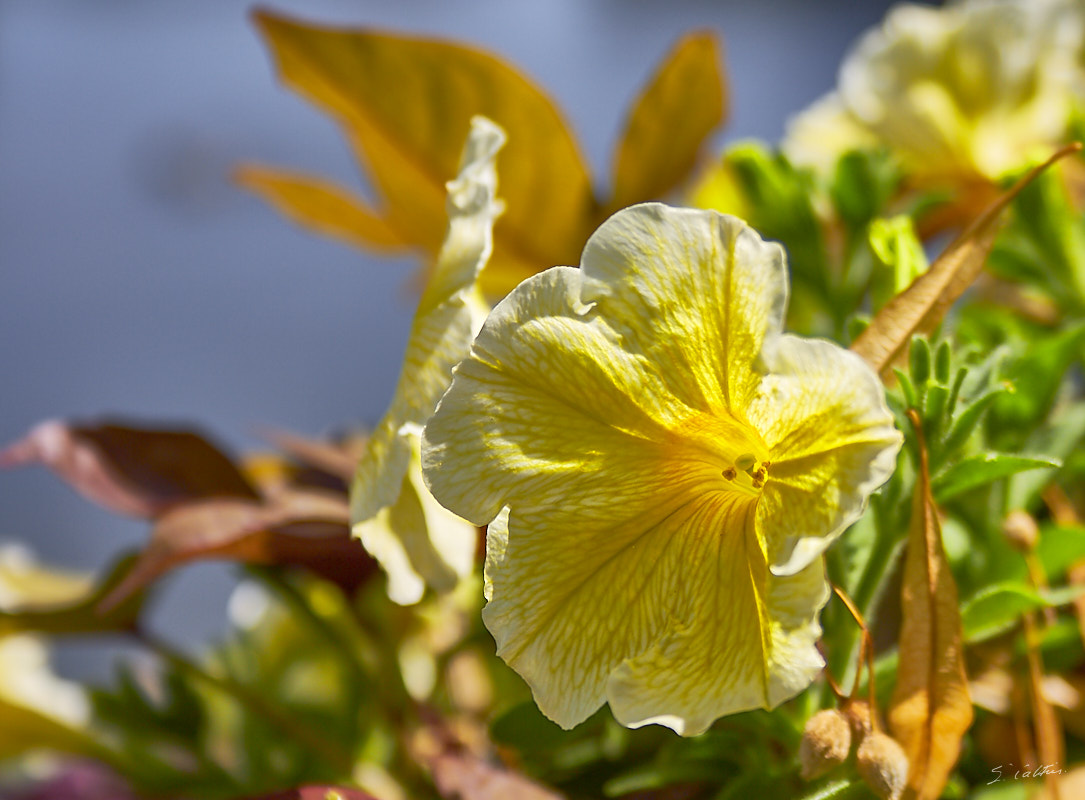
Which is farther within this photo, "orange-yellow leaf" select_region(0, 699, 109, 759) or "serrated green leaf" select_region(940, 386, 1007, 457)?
"orange-yellow leaf" select_region(0, 699, 109, 759)

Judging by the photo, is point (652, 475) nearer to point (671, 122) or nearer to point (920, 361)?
point (920, 361)

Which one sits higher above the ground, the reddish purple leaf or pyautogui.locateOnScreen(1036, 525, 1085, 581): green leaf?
pyautogui.locateOnScreen(1036, 525, 1085, 581): green leaf

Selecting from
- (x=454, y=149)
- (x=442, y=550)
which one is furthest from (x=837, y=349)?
(x=454, y=149)

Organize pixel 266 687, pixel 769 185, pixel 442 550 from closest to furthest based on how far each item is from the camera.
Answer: pixel 442 550
pixel 769 185
pixel 266 687

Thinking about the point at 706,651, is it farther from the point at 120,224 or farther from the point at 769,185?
the point at 120,224

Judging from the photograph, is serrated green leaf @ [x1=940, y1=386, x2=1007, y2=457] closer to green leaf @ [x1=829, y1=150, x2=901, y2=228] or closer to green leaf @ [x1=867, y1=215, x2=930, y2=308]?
green leaf @ [x1=867, y1=215, x2=930, y2=308]

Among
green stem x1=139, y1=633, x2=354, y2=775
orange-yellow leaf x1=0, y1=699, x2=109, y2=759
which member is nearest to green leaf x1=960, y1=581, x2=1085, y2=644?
green stem x1=139, y1=633, x2=354, y2=775

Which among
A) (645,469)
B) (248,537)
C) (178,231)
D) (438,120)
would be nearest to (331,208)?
(438,120)
